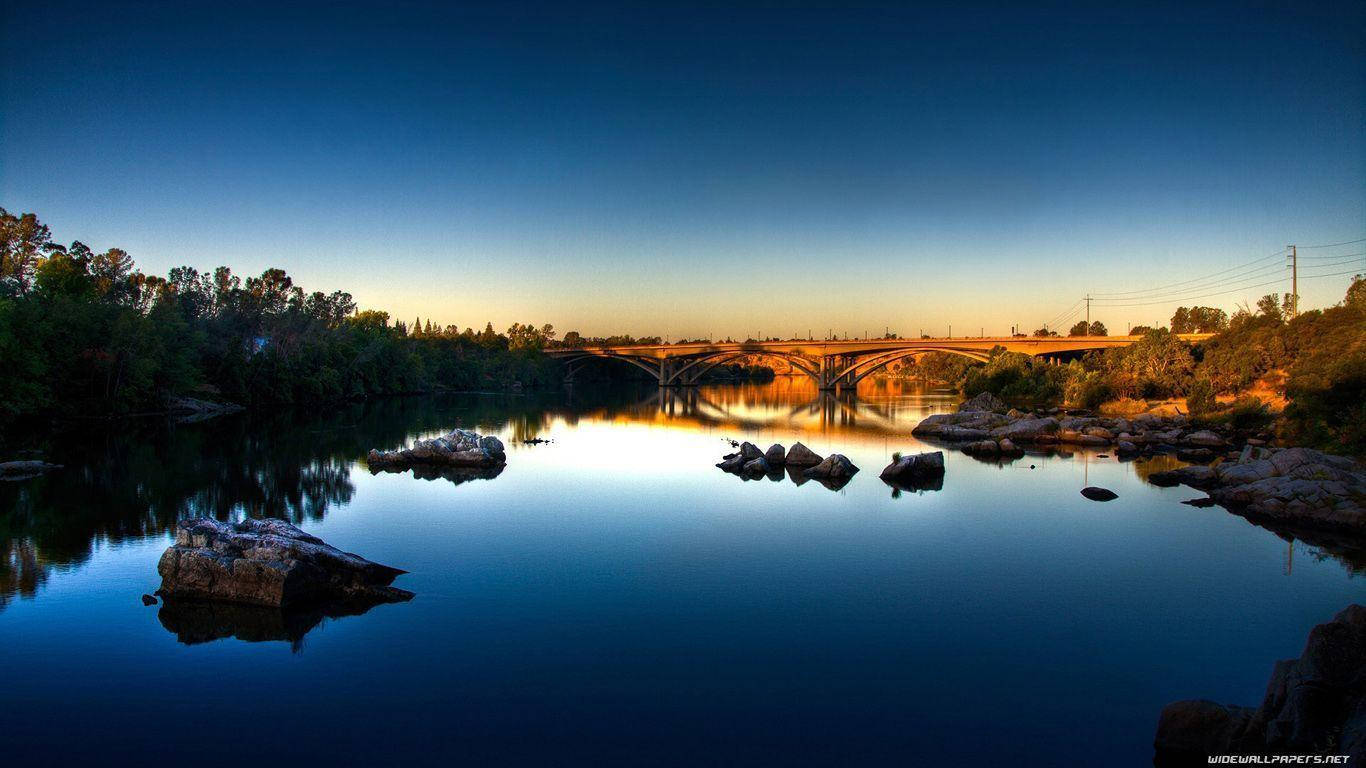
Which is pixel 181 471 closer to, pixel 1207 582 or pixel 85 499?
pixel 85 499

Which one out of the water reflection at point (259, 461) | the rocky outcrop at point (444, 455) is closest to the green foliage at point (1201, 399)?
the water reflection at point (259, 461)

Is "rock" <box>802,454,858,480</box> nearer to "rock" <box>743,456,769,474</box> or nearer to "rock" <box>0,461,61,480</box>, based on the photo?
"rock" <box>743,456,769,474</box>

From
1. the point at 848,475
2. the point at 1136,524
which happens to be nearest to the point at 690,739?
the point at 1136,524

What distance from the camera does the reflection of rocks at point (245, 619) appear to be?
38.7 ft

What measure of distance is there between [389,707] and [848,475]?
21044 millimetres

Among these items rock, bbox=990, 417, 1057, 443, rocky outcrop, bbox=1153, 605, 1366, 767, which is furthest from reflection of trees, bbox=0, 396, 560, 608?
rock, bbox=990, 417, 1057, 443

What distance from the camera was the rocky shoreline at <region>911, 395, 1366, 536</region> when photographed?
20812 mm

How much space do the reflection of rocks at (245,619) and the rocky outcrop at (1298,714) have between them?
12.4m

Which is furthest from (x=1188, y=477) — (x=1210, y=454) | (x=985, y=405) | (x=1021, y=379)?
(x=1021, y=379)

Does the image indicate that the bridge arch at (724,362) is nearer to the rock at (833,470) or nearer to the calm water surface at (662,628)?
the rock at (833,470)

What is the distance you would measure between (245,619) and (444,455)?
706 inches

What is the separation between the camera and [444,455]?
30078 mm

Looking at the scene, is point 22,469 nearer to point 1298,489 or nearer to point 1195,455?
point 1298,489

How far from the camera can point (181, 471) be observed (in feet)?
90.2
